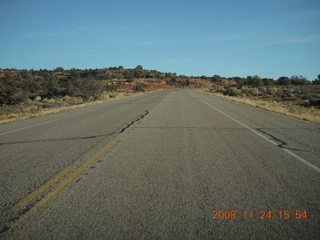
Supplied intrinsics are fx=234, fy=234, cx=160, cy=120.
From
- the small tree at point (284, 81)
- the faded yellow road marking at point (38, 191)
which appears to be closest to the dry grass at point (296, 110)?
the faded yellow road marking at point (38, 191)

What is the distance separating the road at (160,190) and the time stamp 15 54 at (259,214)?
12mm

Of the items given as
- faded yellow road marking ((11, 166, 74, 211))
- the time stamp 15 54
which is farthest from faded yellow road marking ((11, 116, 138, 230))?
the time stamp 15 54

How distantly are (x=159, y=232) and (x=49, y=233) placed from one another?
4.02 feet

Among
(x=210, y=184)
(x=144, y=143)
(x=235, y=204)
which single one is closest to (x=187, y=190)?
(x=210, y=184)

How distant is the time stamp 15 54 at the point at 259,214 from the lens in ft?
9.44

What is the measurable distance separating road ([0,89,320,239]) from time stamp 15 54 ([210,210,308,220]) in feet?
0.04

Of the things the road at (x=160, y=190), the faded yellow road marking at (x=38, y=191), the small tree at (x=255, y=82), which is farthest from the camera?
the small tree at (x=255, y=82)


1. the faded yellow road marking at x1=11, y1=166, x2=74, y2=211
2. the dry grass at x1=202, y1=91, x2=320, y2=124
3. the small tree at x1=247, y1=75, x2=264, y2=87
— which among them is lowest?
the faded yellow road marking at x1=11, y1=166, x2=74, y2=211

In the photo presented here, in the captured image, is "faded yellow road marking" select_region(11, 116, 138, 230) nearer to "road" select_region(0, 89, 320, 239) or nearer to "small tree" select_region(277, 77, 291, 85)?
"road" select_region(0, 89, 320, 239)

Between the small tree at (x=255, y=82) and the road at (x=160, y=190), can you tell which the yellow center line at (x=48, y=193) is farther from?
the small tree at (x=255, y=82)

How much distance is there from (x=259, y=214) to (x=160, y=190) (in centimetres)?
141

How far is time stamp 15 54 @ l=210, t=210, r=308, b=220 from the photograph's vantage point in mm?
2877

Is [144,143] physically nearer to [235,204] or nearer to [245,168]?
[245,168]

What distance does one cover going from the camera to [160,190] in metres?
3.58
